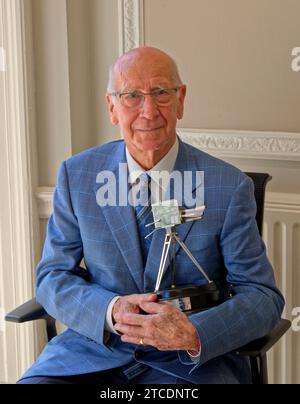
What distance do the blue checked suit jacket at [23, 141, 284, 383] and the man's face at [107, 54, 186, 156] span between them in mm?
91

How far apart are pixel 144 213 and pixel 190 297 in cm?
26

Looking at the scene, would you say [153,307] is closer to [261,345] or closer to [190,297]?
[190,297]

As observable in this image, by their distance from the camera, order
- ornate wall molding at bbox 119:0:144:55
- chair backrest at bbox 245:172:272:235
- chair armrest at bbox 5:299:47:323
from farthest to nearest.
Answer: ornate wall molding at bbox 119:0:144:55
chair backrest at bbox 245:172:272:235
chair armrest at bbox 5:299:47:323

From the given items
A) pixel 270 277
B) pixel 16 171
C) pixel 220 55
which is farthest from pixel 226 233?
pixel 16 171

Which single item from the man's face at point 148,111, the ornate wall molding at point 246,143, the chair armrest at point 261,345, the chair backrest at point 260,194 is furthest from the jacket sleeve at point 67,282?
the ornate wall molding at point 246,143

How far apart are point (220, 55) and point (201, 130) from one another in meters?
0.24

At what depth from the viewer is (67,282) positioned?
201 centimetres

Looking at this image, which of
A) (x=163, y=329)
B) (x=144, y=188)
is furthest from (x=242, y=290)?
(x=144, y=188)

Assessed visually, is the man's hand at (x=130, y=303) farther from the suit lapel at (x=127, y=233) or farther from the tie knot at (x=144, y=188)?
the tie knot at (x=144, y=188)

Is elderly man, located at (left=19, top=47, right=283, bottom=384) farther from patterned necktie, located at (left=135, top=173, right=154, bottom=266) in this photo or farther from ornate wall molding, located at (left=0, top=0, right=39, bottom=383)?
ornate wall molding, located at (left=0, top=0, right=39, bottom=383)

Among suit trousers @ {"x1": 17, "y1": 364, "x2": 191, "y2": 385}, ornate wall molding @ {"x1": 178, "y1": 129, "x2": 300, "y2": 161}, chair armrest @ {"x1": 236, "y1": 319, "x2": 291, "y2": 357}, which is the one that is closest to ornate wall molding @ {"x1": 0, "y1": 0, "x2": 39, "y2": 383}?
ornate wall molding @ {"x1": 178, "y1": 129, "x2": 300, "y2": 161}

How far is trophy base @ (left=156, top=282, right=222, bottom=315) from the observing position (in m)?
1.85
